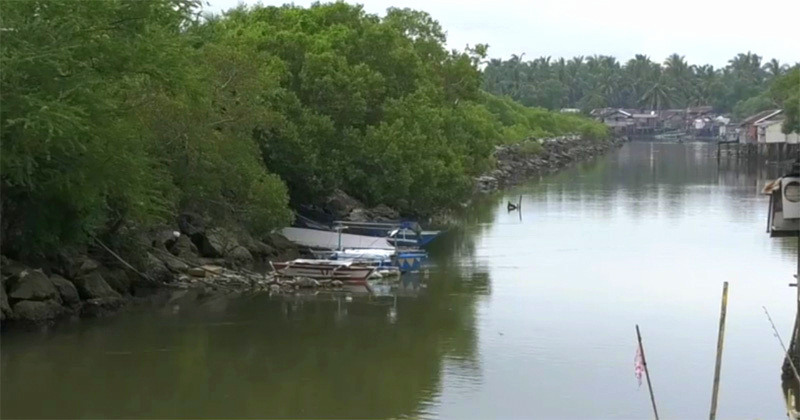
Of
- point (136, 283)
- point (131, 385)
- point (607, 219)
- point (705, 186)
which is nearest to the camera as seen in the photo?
point (131, 385)

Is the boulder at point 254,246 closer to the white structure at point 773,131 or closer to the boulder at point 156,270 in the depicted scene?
the boulder at point 156,270

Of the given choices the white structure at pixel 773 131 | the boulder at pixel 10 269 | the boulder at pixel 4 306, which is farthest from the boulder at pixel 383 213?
the white structure at pixel 773 131

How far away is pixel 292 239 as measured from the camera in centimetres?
3678

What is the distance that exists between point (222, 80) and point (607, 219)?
21.9 meters

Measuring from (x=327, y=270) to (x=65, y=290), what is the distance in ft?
22.3

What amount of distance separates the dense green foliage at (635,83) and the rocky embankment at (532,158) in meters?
45.9

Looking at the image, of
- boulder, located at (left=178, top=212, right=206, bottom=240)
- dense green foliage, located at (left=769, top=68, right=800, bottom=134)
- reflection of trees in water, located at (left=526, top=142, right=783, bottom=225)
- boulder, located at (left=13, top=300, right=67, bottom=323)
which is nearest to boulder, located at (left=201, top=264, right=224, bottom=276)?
boulder, located at (left=178, top=212, right=206, bottom=240)

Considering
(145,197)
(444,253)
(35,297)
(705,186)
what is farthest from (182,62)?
(705,186)

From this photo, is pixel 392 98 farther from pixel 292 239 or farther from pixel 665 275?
pixel 665 275

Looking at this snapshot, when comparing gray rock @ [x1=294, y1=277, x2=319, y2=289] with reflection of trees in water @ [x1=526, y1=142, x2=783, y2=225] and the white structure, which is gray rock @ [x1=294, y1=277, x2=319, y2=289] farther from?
the white structure

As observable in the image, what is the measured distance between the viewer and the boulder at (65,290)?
1000 inches

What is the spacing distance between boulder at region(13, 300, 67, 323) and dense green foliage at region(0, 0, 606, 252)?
115 cm

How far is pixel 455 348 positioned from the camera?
2353 cm

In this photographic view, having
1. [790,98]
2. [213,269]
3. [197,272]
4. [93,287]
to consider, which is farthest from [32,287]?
[790,98]
